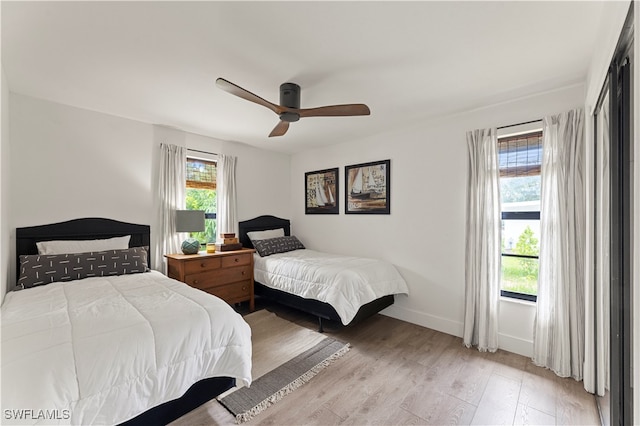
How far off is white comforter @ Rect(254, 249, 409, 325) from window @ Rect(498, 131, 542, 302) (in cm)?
117

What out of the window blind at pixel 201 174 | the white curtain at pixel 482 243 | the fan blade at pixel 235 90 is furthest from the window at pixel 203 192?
the white curtain at pixel 482 243

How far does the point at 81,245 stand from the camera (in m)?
2.83

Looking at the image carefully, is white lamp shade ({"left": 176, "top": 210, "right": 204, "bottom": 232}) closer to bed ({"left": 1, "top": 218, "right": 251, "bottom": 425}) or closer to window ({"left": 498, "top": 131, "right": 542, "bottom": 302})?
bed ({"left": 1, "top": 218, "right": 251, "bottom": 425})

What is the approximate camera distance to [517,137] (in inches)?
109

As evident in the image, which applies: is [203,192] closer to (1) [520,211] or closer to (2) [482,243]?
(2) [482,243]

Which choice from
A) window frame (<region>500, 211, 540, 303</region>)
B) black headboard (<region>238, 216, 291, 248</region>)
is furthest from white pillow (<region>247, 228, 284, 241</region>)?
window frame (<region>500, 211, 540, 303</region>)

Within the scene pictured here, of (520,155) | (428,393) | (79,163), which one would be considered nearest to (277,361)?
(428,393)

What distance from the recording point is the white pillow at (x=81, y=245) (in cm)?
265

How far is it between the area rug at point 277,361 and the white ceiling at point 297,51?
246cm

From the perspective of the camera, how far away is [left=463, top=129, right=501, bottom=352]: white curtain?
9.02ft

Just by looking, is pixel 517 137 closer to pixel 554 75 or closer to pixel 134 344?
pixel 554 75

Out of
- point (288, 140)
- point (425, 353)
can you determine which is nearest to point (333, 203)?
point (288, 140)

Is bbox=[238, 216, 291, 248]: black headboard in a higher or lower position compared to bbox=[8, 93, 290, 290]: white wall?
lower

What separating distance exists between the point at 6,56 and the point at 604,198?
4.27 metres
